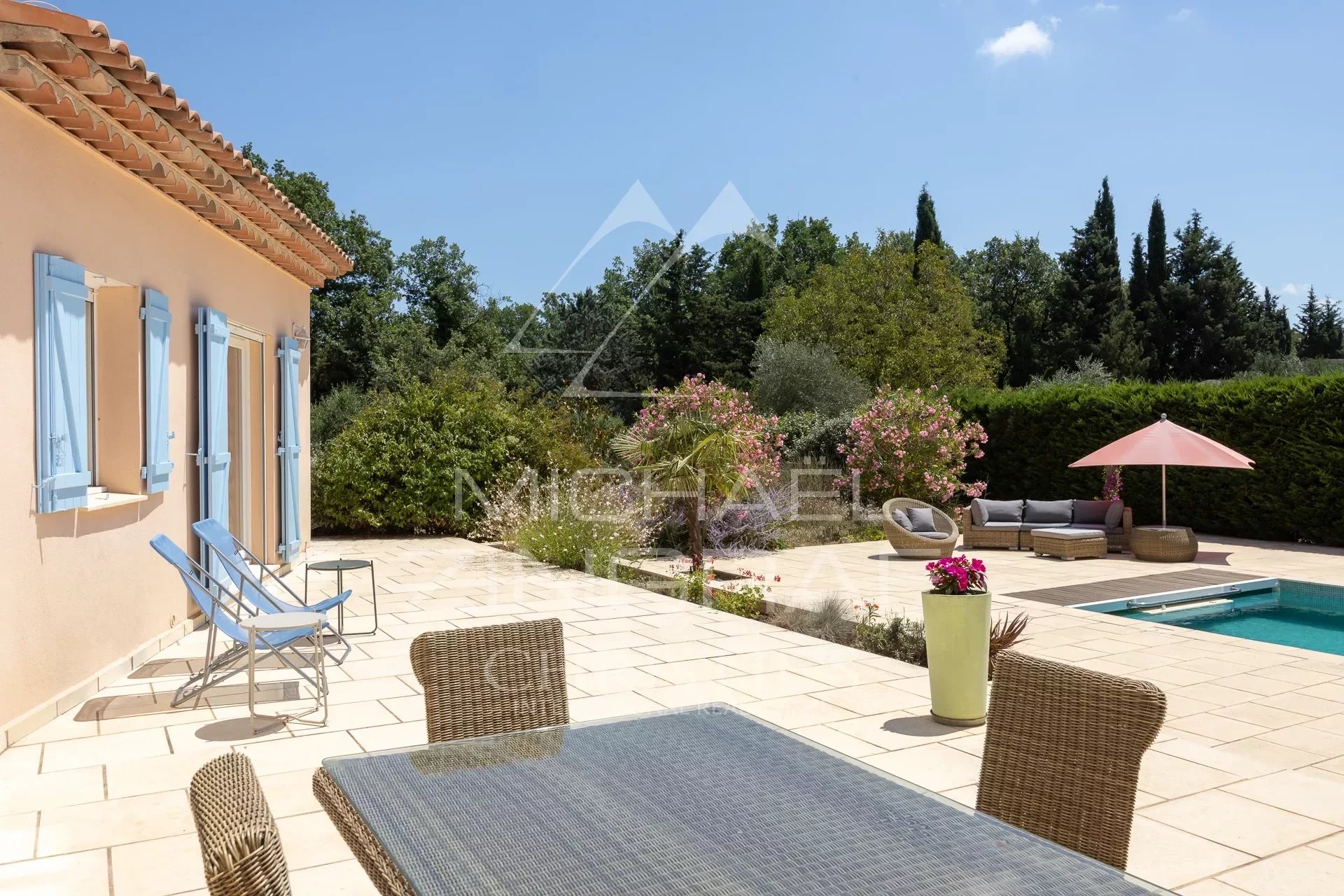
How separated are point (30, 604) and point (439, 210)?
94.0 feet

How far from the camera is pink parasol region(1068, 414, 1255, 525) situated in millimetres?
11672

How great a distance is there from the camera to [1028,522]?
1279cm

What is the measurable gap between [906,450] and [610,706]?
9857mm

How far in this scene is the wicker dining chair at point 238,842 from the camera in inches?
45.2

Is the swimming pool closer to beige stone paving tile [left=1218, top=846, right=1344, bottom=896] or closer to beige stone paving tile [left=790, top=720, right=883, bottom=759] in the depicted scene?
beige stone paving tile [left=790, top=720, right=883, bottom=759]

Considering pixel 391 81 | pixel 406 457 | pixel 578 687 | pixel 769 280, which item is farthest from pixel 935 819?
pixel 769 280

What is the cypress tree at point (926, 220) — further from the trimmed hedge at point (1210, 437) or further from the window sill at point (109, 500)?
the window sill at point (109, 500)

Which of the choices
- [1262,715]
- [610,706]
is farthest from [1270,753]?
[610,706]

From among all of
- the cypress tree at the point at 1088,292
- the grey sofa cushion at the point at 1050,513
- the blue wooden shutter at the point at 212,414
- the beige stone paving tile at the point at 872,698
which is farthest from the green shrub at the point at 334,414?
the cypress tree at the point at 1088,292

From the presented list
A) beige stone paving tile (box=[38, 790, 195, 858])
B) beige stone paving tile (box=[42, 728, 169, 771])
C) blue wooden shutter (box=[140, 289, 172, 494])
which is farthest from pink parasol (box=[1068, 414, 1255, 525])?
beige stone paving tile (box=[38, 790, 195, 858])

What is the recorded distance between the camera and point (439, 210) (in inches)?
1239

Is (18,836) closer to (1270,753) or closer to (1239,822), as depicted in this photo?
(1239,822)

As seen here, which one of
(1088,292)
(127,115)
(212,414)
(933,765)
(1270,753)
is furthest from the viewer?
(1088,292)

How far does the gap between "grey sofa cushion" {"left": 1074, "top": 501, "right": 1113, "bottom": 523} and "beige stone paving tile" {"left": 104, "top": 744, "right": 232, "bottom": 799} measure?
1112 cm
